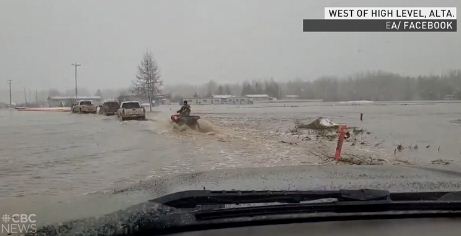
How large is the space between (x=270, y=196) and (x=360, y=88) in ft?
399

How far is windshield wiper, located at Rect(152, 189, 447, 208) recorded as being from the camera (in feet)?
9.21

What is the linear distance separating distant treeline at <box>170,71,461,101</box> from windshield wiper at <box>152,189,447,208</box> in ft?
261

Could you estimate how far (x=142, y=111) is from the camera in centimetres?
4047

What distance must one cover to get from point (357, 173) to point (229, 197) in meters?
1.81

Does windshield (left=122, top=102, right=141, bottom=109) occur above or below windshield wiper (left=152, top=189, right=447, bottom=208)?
below

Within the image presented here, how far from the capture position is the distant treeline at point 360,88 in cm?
10141

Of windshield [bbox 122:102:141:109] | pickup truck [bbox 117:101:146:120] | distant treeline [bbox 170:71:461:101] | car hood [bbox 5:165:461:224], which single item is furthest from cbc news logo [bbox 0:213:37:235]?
distant treeline [bbox 170:71:461:101]

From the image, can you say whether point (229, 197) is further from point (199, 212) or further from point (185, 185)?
point (185, 185)

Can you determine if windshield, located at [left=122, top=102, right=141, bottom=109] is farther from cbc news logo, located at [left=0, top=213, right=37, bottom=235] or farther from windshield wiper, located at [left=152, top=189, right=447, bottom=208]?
windshield wiper, located at [left=152, top=189, right=447, bottom=208]

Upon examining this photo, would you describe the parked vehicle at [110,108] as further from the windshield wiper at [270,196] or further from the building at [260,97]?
the building at [260,97]

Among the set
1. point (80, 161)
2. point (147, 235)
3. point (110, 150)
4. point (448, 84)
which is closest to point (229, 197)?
point (147, 235)

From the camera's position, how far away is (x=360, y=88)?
119938 millimetres

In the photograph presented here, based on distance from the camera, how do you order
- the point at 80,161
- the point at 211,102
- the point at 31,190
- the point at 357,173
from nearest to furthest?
the point at 357,173, the point at 31,190, the point at 80,161, the point at 211,102

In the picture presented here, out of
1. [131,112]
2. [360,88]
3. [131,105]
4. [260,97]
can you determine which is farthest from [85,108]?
[260,97]
